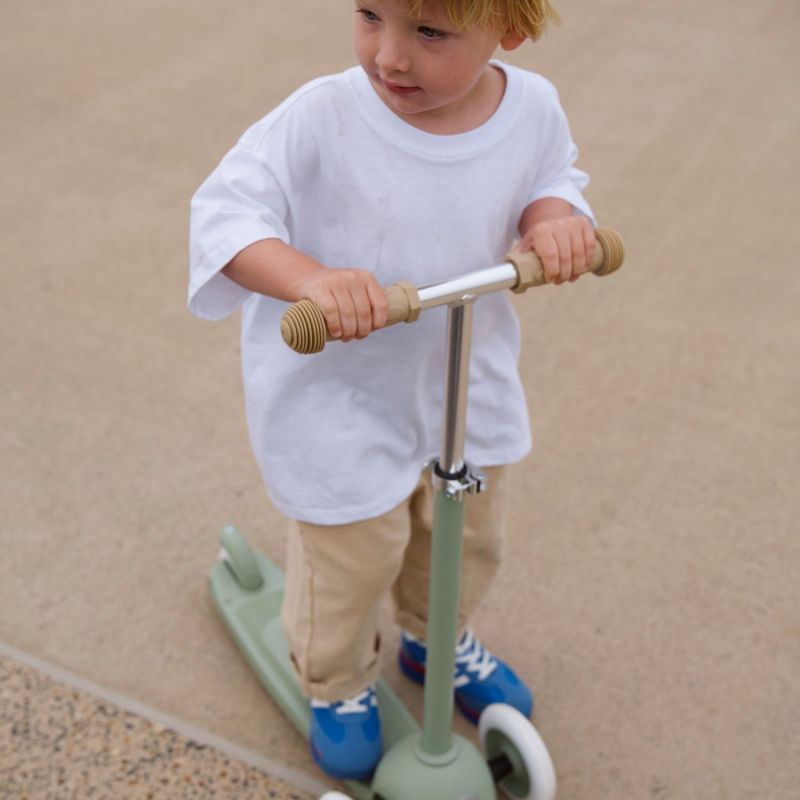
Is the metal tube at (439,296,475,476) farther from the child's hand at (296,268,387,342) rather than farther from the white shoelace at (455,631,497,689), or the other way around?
the white shoelace at (455,631,497,689)

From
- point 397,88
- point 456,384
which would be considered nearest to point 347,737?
point 456,384

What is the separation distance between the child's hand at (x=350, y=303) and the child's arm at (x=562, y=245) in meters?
0.20

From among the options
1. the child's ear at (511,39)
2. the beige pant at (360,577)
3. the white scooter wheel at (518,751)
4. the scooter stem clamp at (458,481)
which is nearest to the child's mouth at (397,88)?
the child's ear at (511,39)

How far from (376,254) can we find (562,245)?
19 cm

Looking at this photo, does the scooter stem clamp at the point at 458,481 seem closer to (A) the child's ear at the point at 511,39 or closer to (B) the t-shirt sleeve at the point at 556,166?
(B) the t-shirt sleeve at the point at 556,166

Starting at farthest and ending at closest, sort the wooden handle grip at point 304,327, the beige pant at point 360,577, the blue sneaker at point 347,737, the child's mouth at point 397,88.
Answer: the blue sneaker at point 347,737
the beige pant at point 360,577
the child's mouth at point 397,88
the wooden handle grip at point 304,327

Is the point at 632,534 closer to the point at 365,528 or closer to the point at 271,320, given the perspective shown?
the point at 365,528

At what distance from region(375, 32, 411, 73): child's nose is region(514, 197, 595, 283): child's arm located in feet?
0.68

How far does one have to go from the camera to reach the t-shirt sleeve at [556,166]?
116 centimetres

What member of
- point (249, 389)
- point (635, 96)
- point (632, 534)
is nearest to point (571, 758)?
point (632, 534)

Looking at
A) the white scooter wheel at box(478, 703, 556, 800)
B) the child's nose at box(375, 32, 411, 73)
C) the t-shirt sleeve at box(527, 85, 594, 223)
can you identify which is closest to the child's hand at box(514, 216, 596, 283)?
the t-shirt sleeve at box(527, 85, 594, 223)

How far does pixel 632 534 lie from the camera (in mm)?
1852

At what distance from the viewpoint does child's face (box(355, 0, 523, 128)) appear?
95 centimetres

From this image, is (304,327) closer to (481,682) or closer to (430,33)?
(430,33)
